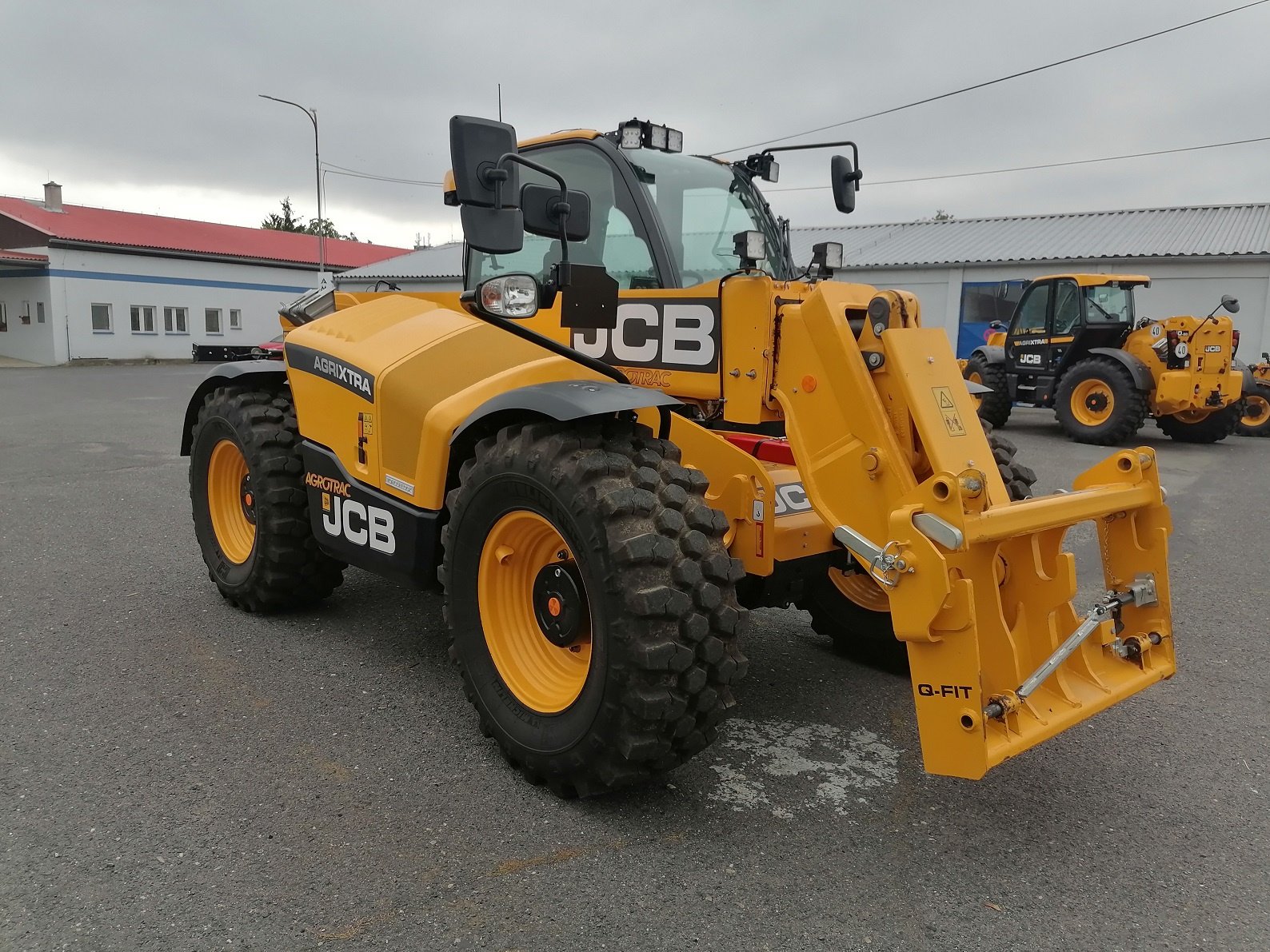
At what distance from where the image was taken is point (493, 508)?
10.8 ft

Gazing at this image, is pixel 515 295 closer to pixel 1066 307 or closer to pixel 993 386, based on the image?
pixel 1066 307

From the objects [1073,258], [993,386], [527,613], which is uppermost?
[1073,258]

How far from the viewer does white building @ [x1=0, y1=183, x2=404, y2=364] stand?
30875 mm

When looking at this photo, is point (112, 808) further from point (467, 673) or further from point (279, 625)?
point (279, 625)

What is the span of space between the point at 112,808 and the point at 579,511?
5.87ft

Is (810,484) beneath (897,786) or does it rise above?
above

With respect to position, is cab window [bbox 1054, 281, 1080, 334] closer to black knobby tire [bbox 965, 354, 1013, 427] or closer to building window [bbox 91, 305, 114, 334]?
black knobby tire [bbox 965, 354, 1013, 427]

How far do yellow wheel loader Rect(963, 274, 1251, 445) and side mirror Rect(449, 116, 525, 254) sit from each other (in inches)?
503

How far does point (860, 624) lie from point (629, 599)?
6.53 feet

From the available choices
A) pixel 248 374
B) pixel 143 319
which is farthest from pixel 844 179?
pixel 143 319

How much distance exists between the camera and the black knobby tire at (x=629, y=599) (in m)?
2.84

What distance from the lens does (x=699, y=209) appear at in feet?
13.3

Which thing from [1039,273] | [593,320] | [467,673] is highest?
[1039,273]

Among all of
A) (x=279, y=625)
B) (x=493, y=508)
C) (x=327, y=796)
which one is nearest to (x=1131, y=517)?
(x=493, y=508)
